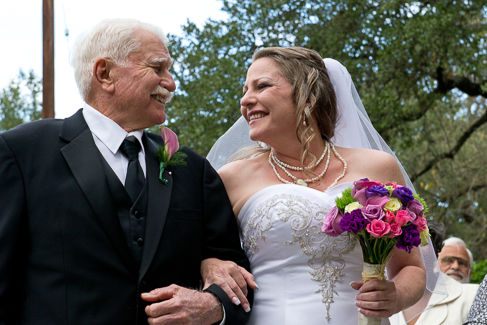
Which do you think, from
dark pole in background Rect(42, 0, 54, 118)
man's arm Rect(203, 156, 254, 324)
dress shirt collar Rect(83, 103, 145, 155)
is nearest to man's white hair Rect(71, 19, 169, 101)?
dress shirt collar Rect(83, 103, 145, 155)

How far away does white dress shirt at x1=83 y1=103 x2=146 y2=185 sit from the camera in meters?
3.02

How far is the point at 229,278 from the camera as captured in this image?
3.13 metres

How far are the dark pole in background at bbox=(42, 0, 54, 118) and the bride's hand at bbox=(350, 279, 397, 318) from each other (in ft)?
18.0

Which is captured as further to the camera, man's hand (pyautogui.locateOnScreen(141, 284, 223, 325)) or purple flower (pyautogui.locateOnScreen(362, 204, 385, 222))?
purple flower (pyautogui.locateOnScreen(362, 204, 385, 222))

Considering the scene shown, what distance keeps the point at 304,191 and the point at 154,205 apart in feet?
3.75

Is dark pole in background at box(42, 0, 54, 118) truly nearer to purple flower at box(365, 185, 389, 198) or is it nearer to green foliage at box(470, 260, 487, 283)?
purple flower at box(365, 185, 389, 198)

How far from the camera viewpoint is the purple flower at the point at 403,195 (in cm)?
307

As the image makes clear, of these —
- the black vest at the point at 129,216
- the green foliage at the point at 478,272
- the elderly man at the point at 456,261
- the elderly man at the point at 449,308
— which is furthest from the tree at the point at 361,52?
the black vest at the point at 129,216

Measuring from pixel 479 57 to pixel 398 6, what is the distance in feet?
5.83

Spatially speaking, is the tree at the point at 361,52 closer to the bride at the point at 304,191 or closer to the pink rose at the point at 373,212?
the bride at the point at 304,191

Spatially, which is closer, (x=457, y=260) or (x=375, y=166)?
(x=375, y=166)

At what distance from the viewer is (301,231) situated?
140 inches

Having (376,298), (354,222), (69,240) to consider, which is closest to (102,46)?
(69,240)

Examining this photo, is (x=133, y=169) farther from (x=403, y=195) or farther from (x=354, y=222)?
(x=403, y=195)
